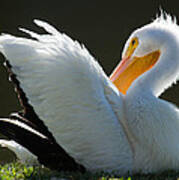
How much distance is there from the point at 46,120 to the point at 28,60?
456 mm

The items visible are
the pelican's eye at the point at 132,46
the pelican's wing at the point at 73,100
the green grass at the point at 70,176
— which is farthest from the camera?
the pelican's eye at the point at 132,46

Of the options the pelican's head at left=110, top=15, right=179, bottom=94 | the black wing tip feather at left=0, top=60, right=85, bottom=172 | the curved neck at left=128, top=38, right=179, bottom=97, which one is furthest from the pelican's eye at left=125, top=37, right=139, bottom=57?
the black wing tip feather at left=0, top=60, right=85, bottom=172

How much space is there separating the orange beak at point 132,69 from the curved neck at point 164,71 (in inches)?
8.7

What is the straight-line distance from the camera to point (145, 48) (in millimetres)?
3496

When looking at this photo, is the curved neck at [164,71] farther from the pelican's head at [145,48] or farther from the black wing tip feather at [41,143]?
the black wing tip feather at [41,143]

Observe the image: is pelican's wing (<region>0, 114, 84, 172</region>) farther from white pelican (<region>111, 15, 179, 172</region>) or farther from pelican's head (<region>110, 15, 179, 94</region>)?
pelican's head (<region>110, 15, 179, 94</region>)

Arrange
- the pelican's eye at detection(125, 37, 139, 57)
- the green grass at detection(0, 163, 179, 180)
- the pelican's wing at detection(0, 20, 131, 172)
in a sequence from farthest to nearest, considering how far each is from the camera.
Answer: the pelican's eye at detection(125, 37, 139, 57)
the pelican's wing at detection(0, 20, 131, 172)
the green grass at detection(0, 163, 179, 180)

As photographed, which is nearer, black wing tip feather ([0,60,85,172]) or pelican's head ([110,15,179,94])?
black wing tip feather ([0,60,85,172])

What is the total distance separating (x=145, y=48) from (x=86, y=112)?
1.04 metres

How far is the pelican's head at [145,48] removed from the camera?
3.35 meters

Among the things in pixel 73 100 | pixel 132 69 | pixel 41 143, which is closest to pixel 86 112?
pixel 73 100

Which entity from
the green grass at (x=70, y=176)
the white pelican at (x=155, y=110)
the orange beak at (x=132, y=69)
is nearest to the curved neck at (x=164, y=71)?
the white pelican at (x=155, y=110)

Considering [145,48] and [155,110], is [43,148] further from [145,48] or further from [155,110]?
[145,48]

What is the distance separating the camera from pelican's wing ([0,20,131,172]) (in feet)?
9.04
